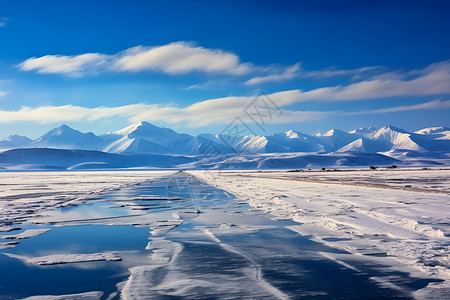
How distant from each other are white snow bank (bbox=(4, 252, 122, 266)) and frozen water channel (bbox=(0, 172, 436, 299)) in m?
0.02

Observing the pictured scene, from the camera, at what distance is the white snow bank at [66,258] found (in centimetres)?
841

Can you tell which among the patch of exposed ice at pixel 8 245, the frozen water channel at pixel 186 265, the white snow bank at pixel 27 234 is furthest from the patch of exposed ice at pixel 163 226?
the patch of exposed ice at pixel 8 245

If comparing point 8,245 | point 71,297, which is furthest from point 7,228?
point 71,297

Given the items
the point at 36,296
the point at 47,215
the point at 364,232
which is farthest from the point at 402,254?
the point at 47,215

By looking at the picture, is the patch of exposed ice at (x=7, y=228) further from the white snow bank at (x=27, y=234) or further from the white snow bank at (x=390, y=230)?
the white snow bank at (x=390, y=230)

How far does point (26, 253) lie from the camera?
9.27 metres

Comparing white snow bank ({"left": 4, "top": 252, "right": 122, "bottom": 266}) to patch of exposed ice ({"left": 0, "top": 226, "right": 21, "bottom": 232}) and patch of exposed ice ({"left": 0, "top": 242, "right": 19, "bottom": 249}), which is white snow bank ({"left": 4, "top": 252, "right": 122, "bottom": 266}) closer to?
patch of exposed ice ({"left": 0, "top": 242, "right": 19, "bottom": 249})

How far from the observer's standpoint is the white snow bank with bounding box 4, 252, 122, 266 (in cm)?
841

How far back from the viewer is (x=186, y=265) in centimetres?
803

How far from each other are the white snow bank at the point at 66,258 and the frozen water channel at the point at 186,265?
0.07 feet

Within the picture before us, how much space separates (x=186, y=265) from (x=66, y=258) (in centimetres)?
298

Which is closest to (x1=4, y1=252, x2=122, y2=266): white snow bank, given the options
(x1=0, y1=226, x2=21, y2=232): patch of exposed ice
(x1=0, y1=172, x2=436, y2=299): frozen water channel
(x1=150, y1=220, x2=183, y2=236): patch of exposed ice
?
(x1=0, y1=172, x2=436, y2=299): frozen water channel

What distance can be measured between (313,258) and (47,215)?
12894 millimetres

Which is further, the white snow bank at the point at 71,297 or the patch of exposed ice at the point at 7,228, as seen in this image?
the patch of exposed ice at the point at 7,228
